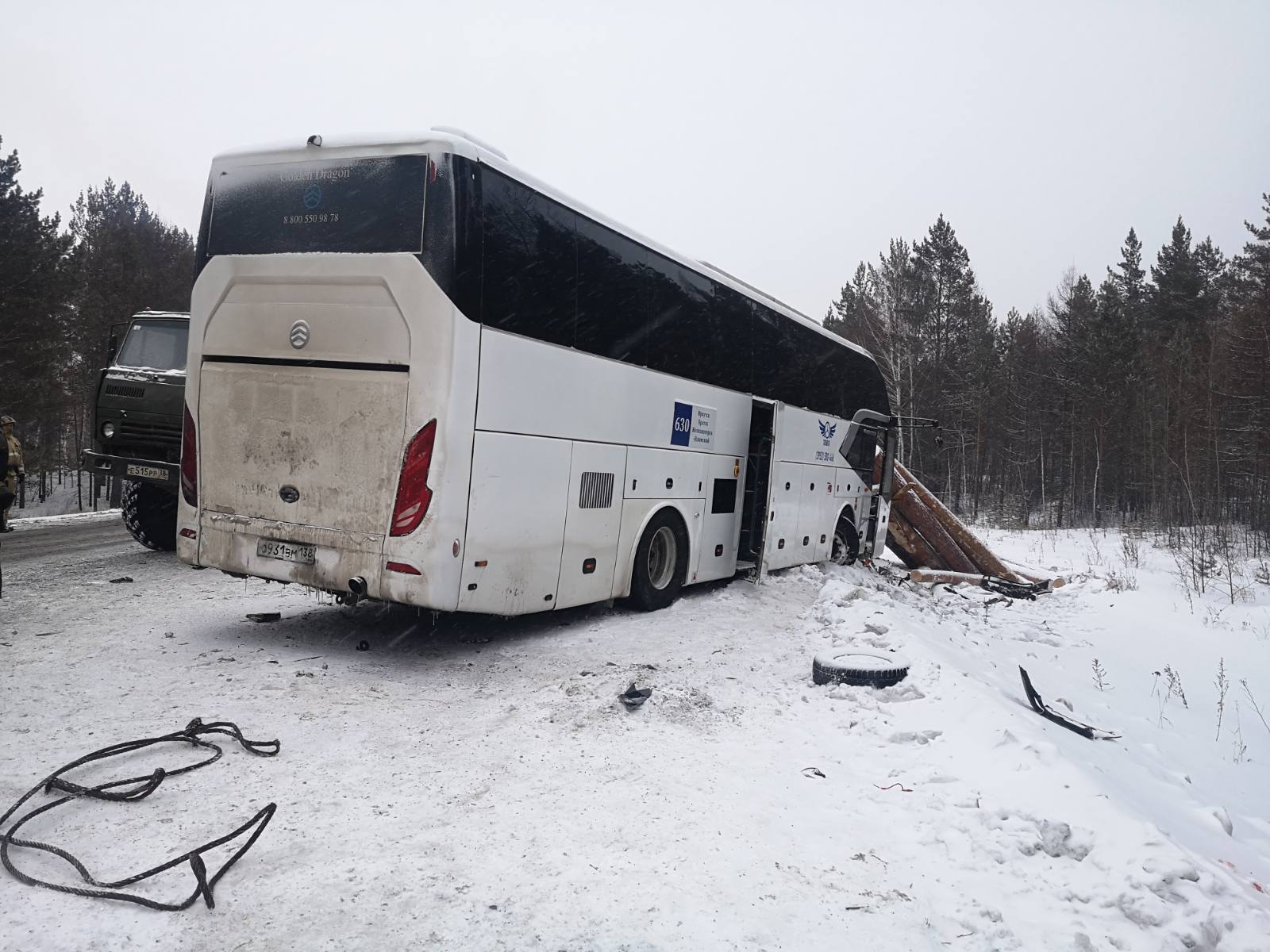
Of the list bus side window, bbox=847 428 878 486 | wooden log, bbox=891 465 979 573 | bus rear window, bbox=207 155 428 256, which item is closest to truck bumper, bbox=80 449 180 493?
bus rear window, bbox=207 155 428 256

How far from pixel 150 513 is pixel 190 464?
5806 mm

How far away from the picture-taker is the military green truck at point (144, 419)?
1034 cm

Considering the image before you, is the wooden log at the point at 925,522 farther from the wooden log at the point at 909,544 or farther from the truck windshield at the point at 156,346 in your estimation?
the truck windshield at the point at 156,346

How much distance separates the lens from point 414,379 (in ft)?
18.7

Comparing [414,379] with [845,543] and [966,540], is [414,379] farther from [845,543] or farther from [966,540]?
[966,540]

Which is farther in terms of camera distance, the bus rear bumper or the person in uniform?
the person in uniform

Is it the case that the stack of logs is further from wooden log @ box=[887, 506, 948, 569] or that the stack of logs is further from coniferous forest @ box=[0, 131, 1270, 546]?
coniferous forest @ box=[0, 131, 1270, 546]

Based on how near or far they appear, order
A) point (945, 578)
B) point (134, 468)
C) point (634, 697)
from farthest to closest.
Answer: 1. point (945, 578)
2. point (134, 468)
3. point (634, 697)

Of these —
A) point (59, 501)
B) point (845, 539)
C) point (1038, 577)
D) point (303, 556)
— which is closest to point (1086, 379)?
point (1038, 577)

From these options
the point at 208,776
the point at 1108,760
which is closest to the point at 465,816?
the point at 208,776

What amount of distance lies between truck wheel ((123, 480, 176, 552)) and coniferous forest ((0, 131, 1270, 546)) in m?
18.0

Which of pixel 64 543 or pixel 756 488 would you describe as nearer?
pixel 756 488

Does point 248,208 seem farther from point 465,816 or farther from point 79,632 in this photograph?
point 465,816

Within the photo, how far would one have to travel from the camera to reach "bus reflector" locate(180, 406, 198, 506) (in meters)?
6.56
